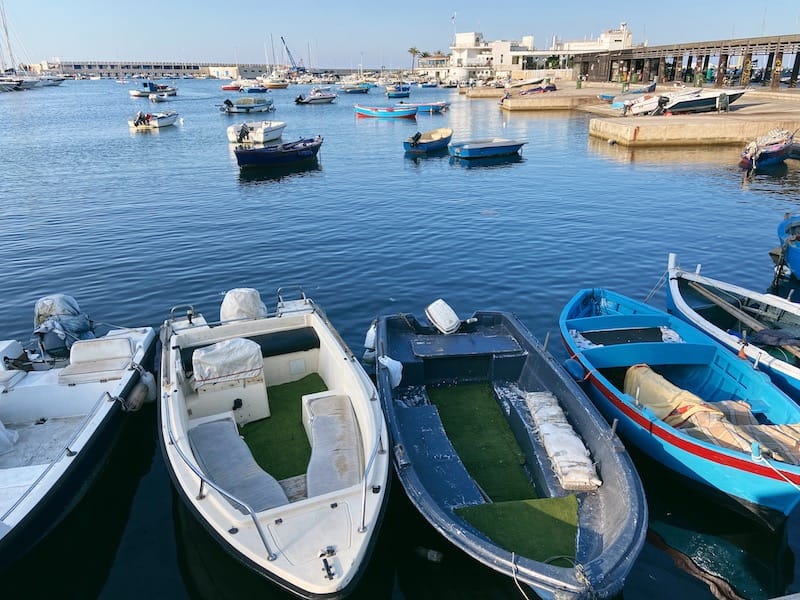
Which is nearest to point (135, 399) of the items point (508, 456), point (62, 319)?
point (62, 319)

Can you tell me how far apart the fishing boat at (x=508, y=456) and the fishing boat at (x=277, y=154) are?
31226 millimetres

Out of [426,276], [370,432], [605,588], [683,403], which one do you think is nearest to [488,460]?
[370,432]

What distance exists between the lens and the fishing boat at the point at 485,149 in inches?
1727

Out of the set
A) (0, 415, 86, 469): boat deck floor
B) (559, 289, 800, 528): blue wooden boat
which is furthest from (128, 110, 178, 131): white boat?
(559, 289, 800, 528): blue wooden boat

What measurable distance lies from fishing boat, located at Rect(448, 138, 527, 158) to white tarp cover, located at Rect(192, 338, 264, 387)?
37453 millimetres

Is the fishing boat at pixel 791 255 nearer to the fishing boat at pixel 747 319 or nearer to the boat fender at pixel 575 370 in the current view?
the fishing boat at pixel 747 319

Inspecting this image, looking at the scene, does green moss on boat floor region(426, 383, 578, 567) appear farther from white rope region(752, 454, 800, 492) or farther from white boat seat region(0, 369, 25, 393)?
white boat seat region(0, 369, 25, 393)

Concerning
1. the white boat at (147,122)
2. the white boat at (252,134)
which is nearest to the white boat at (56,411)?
the white boat at (252,134)

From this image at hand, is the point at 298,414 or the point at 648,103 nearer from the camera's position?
the point at 298,414

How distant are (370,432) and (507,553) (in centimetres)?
296

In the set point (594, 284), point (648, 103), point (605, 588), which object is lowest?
point (594, 284)

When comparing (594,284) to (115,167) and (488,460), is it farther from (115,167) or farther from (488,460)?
(115,167)

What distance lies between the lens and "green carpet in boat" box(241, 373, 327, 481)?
9.17m

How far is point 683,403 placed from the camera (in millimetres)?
10203
